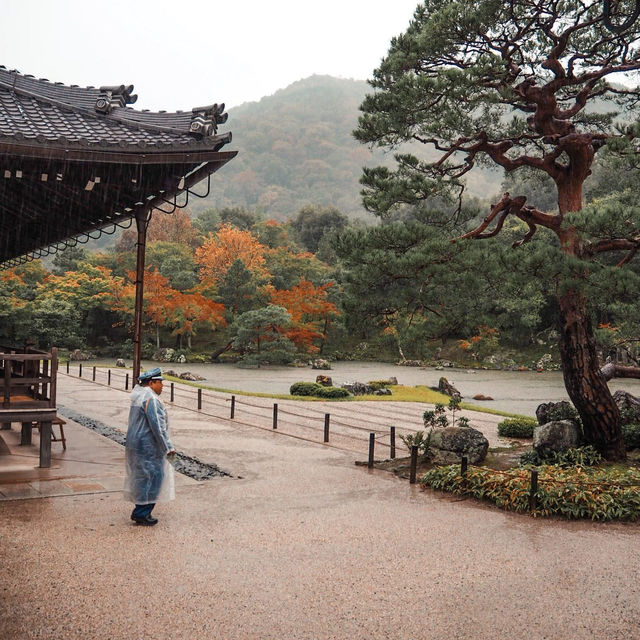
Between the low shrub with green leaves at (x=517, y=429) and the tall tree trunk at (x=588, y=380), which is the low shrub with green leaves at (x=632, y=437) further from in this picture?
the low shrub with green leaves at (x=517, y=429)

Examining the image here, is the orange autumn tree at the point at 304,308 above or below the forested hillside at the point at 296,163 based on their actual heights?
below

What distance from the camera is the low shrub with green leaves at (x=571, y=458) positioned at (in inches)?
351

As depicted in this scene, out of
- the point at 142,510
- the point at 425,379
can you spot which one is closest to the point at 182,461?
the point at 142,510

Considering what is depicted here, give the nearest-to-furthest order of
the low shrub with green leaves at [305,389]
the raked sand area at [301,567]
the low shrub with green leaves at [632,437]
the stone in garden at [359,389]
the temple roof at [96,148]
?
the raked sand area at [301,567] < the temple roof at [96,148] < the low shrub with green leaves at [632,437] < the low shrub with green leaves at [305,389] < the stone in garden at [359,389]

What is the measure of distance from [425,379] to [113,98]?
82.9ft

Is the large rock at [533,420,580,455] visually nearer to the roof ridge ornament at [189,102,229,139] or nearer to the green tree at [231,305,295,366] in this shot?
Result: the roof ridge ornament at [189,102,229,139]

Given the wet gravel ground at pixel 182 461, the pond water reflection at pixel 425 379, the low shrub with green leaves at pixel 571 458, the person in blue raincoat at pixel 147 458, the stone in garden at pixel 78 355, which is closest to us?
the person in blue raincoat at pixel 147 458

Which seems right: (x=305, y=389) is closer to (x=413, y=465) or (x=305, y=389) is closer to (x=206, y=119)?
(x=413, y=465)

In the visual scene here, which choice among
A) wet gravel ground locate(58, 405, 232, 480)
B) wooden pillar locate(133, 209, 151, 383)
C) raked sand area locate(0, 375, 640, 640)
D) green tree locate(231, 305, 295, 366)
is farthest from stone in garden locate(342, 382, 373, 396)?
wooden pillar locate(133, 209, 151, 383)

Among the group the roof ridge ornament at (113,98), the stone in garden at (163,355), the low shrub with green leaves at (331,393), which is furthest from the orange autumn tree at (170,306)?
the roof ridge ornament at (113,98)

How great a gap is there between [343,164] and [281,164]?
42.2 feet

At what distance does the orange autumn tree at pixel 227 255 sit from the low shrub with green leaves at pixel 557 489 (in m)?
35.7

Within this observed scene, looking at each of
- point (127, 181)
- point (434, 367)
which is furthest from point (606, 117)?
point (434, 367)

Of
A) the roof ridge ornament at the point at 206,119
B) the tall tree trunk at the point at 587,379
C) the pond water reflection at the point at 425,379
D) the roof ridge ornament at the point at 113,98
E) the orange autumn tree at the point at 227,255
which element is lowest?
the pond water reflection at the point at 425,379
